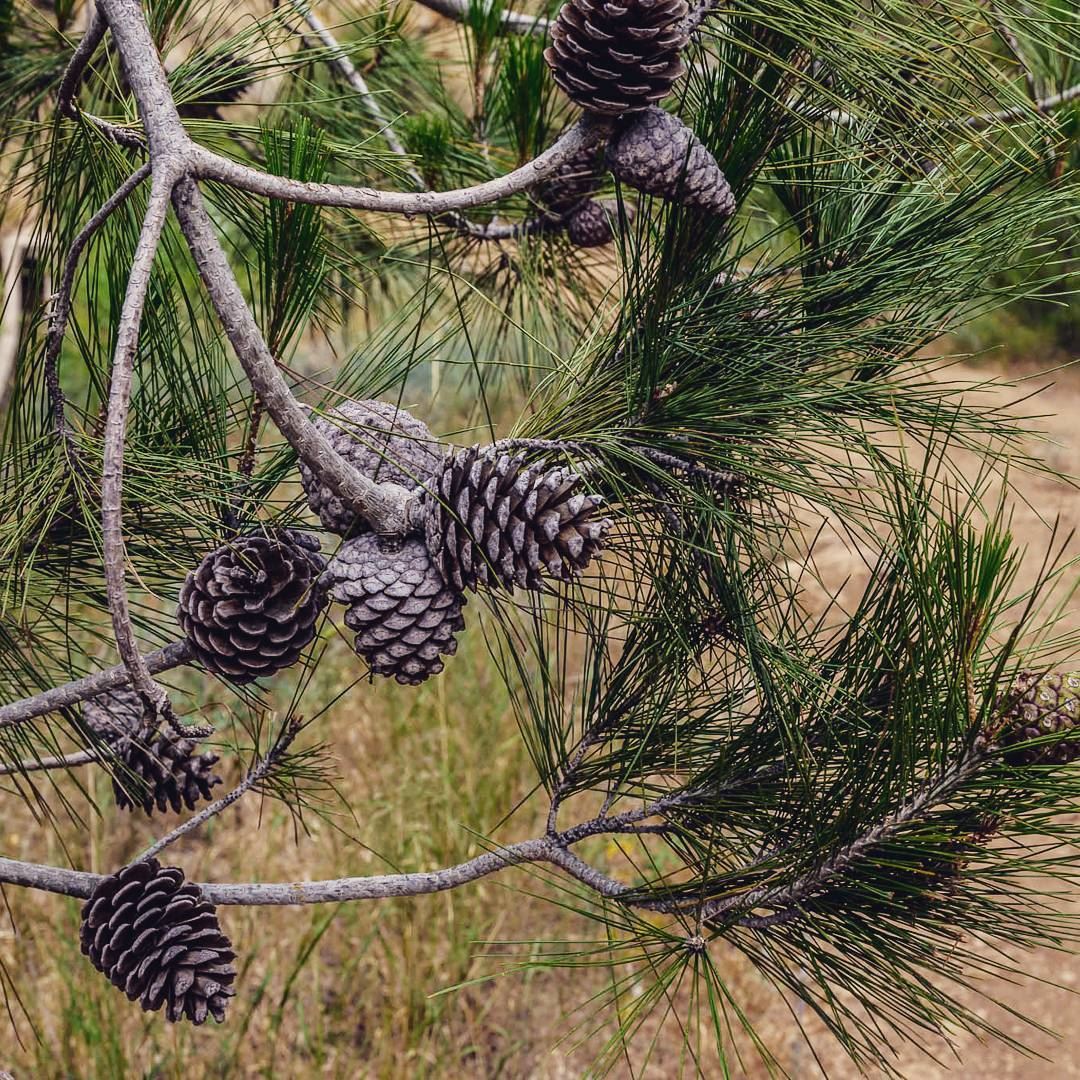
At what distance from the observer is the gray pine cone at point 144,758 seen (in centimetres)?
71

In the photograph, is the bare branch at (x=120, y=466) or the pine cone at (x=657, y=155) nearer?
the bare branch at (x=120, y=466)

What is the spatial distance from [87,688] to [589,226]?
1.99 feet

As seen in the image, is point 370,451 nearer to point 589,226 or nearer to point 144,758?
point 144,758

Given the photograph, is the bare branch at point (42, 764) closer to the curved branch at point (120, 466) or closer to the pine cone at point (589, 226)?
the curved branch at point (120, 466)

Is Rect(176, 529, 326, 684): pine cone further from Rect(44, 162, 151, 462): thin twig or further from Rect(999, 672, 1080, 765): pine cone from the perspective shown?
Rect(999, 672, 1080, 765): pine cone

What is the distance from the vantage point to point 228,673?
0.53 metres

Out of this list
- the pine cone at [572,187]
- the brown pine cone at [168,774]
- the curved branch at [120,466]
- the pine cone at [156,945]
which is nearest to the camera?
the curved branch at [120,466]

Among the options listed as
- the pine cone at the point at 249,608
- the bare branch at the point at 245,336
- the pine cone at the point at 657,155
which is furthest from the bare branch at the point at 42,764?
the pine cone at the point at 657,155

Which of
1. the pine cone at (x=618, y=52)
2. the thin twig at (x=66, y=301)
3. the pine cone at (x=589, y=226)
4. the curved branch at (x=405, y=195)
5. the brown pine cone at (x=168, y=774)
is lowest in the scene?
the brown pine cone at (x=168, y=774)

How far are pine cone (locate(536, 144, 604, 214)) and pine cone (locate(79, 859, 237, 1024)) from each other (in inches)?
24.1

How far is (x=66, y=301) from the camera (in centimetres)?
56

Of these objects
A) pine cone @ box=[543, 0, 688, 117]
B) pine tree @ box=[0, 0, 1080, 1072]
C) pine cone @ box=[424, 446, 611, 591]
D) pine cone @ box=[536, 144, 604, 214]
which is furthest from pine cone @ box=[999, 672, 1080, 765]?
pine cone @ box=[536, 144, 604, 214]

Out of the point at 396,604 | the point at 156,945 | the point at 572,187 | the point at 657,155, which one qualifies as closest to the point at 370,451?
the point at 396,604

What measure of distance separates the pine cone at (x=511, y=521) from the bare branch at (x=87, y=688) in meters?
0.16
